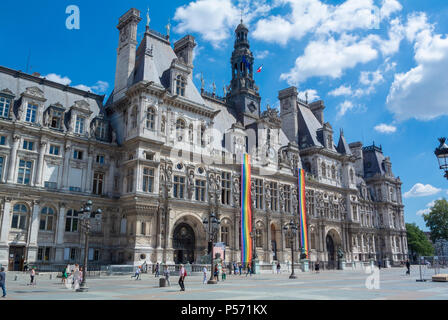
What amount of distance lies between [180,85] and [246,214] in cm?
1723

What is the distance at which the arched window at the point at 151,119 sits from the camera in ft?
130

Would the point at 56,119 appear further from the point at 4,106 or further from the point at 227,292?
the point at 227,292

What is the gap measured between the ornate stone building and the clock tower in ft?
0.62

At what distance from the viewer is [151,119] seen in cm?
3994

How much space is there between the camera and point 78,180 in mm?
37469

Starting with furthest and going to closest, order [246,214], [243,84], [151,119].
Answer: [243,84]
[246,214]
[151,119]

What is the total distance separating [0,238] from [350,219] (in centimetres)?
5106

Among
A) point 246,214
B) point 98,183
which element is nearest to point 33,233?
point 98,183

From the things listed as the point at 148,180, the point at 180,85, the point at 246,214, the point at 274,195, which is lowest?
the point at 246,214

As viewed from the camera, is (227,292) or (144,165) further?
(144,165)


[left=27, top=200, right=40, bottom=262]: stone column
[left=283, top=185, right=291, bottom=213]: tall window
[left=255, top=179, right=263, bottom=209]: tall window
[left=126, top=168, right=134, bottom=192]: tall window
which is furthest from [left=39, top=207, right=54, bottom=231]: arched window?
[left=283, top=185, right=291, bottom=213]: tall window

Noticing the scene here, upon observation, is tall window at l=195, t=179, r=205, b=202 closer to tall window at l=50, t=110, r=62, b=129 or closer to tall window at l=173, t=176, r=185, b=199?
tall window at l=173, t=176, r=185, b=199
